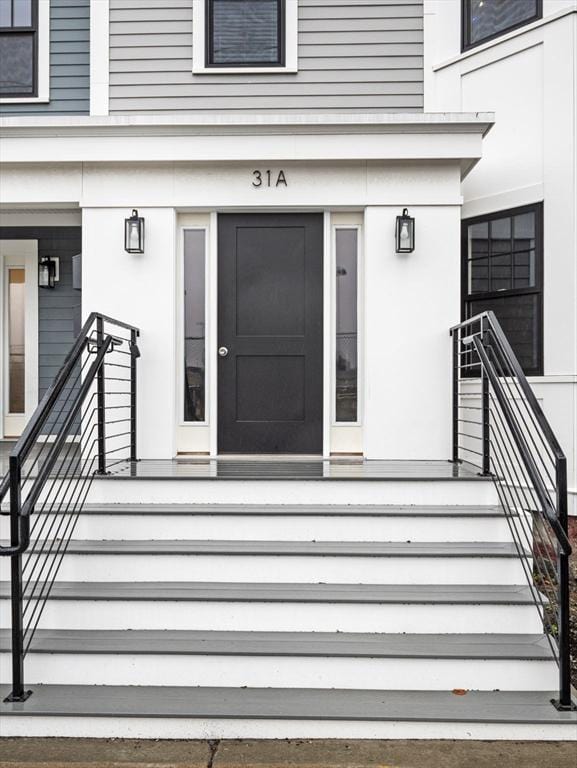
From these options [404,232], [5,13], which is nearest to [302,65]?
[404,232]

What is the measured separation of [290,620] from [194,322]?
285 cm

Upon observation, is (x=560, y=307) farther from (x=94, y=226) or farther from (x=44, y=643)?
(x=44, y=643)

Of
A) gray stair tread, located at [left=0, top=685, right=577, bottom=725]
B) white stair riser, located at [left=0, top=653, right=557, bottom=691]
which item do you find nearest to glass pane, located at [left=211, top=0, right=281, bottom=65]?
white stair riser, located at [left=0, top=653, right=557, bottom=691]

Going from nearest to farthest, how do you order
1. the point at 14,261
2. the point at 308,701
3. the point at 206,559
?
the point at 308,701, the point at 206,559, the point at 14,261

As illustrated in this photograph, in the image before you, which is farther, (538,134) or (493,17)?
(493,17)

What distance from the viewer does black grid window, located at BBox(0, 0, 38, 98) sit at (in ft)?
19.2

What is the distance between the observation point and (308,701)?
2.76 m

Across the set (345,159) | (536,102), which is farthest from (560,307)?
(345,159)

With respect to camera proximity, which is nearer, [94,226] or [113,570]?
[113,570]

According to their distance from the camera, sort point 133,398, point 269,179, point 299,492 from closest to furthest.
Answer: point 299,492
point 133,398
point 269,179

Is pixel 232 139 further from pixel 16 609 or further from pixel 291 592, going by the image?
pixel 16 609

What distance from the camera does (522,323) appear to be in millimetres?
5285

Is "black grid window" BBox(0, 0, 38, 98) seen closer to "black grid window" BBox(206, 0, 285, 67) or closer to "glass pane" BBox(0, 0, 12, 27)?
"glass pane" BBox(0, 0, 12, 27)

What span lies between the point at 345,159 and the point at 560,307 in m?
2.08
